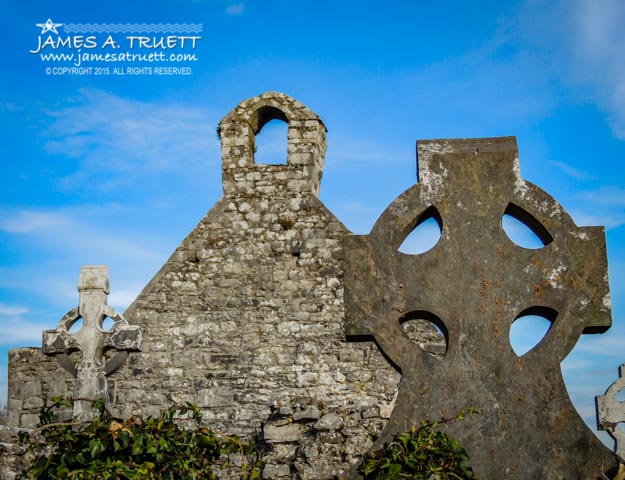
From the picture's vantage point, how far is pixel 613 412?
9.96 meters

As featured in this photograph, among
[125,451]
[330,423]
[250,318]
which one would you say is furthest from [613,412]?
[125,451]

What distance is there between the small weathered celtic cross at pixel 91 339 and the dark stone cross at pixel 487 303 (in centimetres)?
323

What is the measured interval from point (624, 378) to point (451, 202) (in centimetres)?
669

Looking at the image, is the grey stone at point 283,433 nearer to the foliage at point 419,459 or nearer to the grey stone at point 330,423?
the grey stone at point 330,423

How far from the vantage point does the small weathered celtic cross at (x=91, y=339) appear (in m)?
6.90

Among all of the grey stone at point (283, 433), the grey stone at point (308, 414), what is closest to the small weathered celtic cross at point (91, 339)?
the grey stone at point (283, 433)

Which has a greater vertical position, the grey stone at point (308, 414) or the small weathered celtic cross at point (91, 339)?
the small weathered celtic cross at point (91, 339)

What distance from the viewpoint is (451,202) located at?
4477 mm

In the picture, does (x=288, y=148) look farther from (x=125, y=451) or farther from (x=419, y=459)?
(x=419, y=459)

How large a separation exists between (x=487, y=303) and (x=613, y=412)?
658cm

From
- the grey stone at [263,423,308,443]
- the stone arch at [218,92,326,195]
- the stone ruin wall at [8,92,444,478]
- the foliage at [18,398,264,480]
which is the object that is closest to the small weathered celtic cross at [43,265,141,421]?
the grey stone at [263,423,308,443]

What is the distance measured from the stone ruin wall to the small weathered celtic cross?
118 inches

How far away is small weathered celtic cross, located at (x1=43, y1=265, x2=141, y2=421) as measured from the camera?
6.90 metres

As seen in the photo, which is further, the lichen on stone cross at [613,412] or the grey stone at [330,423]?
the lichen on stone cross at [613,412]
